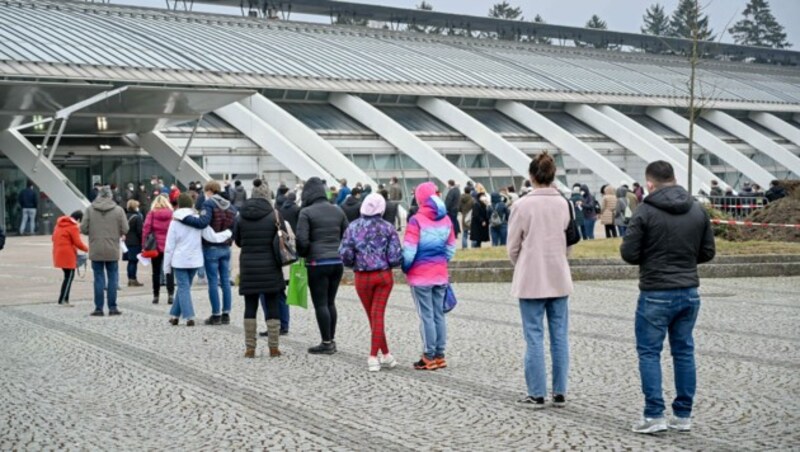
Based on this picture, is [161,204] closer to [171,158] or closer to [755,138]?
[171,158]

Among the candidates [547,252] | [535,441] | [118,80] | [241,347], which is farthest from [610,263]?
[118,80]

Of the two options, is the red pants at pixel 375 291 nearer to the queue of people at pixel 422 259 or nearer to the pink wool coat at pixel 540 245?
the queue of people at pixel 422 259

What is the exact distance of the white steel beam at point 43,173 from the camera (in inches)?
1412

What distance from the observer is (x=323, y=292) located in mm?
11992

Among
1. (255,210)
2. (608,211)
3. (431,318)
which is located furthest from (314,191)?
(608,211)

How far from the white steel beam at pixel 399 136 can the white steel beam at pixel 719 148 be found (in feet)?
47.9

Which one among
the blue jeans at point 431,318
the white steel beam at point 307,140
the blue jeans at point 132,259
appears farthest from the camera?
the white steel beam at point 307,140

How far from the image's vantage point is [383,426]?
8.14 metres

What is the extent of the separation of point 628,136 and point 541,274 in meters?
41.3

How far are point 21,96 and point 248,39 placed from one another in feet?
62.3

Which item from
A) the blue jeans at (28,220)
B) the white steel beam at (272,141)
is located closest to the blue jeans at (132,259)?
the white steel beam at (272,141)

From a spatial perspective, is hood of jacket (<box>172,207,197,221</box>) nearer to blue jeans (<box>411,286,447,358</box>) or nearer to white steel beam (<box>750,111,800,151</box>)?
blue jeans (<box>411,286,447,358</box>)

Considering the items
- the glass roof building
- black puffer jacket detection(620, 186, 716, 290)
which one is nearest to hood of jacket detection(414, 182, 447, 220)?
Answer: black puffer jacket detection(620, 186, 716, 290)

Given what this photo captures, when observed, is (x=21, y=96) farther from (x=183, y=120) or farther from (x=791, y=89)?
(x=791, y=89)
